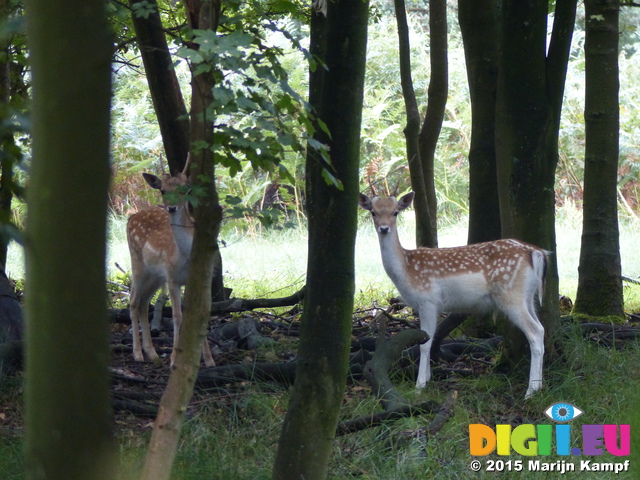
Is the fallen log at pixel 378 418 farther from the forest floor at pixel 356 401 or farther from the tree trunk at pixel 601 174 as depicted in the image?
the tree trunk at pixel 601 174

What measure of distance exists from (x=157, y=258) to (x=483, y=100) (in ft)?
10.0

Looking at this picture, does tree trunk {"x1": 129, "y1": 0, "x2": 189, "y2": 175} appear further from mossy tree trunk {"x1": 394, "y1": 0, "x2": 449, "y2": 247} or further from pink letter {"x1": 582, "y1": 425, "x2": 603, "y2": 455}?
pink letter {"x1": 582, "y1": 425, "x2": 603, "y2": 455}

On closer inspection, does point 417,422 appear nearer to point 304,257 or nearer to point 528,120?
point 528,120

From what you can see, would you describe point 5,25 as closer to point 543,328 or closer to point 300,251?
point 543,328

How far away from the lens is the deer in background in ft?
21.1

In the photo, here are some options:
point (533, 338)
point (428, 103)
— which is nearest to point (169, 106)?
point (428, 103)

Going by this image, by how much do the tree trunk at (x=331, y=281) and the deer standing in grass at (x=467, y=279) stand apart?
8.07 ft

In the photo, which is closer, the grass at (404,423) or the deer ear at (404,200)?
the grass at (404,423)

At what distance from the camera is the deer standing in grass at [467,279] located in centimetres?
569

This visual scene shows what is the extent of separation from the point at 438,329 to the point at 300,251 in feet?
23.8

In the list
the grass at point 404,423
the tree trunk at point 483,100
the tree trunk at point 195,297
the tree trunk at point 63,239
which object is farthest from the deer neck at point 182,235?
the tree trunk at point 63,239

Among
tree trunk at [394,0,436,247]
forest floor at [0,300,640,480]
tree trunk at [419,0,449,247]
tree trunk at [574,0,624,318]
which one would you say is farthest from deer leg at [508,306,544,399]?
tree trunk at [419,0,449,247]

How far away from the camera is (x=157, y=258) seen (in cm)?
686

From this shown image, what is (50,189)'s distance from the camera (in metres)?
1.39
